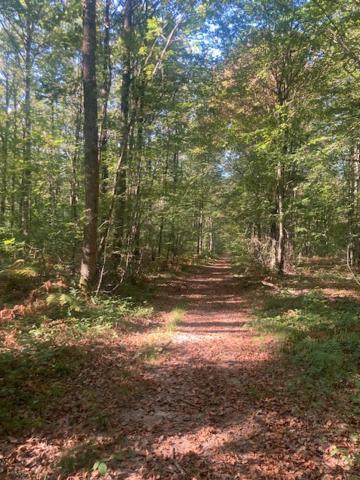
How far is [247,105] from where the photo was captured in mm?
16891

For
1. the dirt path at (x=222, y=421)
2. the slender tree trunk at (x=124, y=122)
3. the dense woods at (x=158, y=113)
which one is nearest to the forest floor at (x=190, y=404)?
the dirt path at (x=222, y=421)

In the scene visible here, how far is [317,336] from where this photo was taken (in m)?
7.51

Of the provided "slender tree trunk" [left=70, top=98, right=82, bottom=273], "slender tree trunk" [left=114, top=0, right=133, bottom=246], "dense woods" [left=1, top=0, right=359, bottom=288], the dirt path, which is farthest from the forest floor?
"slender tree trunk" [left=114, top=0, right=133, bottom=246]

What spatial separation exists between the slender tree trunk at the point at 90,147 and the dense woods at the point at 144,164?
1.6 inches

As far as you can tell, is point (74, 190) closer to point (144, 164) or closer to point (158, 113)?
point (144, 164)

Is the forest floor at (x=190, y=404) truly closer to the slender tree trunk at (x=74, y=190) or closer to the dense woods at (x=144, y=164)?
the dense woods at (x=144, y=164)

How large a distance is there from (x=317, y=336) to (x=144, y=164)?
372 inches

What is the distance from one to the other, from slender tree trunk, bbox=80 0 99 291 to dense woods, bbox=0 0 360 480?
40 mm

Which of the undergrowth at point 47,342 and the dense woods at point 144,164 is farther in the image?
the dense woods at point 144,164

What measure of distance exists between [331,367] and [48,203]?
10.4m

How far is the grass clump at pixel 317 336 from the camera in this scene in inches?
226

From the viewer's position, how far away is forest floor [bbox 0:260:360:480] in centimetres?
374

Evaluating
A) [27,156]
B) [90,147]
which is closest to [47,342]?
[90,147]

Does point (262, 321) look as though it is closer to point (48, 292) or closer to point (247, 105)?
point (48, 292)
